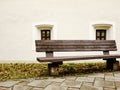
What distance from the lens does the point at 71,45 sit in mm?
6383

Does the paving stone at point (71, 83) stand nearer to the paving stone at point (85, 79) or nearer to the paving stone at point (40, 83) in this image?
the paving stone at point (85, 79)

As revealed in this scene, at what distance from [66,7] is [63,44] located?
232 centimetres

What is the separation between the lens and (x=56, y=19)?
8.10 meters

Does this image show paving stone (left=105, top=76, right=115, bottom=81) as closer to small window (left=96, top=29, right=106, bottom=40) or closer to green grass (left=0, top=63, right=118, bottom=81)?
green grass (left=0, top=63, right=118, bottom=81)

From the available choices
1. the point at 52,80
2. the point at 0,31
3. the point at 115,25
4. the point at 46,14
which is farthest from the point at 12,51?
the point at 115,25

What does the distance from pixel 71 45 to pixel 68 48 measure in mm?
150

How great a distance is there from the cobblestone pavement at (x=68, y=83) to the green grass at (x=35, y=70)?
0.56 meters

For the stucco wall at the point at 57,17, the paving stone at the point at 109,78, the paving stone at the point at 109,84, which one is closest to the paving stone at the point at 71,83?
the paving stone at the point at 109,84

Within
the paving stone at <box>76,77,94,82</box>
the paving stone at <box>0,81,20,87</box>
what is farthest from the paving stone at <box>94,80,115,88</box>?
the paving stone at <box>0,81,20,87</box>

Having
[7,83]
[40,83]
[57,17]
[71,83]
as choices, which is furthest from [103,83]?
[57,17]

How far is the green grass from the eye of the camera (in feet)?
19.5

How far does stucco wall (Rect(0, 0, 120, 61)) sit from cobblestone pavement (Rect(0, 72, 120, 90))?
2.90 metres

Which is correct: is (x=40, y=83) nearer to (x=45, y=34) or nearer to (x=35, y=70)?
(x=35, y=70)

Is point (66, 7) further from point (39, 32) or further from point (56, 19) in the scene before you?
point (39, 32)
